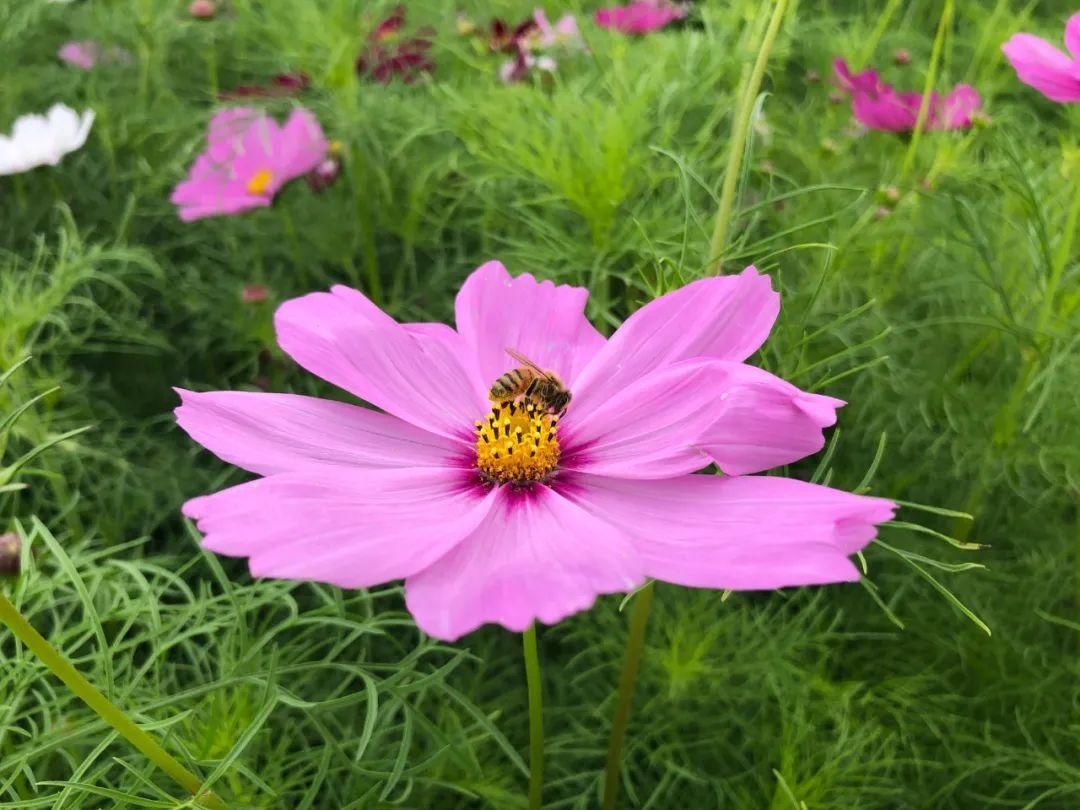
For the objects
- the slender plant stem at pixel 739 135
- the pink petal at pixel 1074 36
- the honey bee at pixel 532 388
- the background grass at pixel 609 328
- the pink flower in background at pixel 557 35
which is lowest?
the background grass at pixel 609 328

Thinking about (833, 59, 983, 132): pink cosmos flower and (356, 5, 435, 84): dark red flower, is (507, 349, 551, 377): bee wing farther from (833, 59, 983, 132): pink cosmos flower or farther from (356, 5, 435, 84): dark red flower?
(356, 5, 435, 84): dark red flower

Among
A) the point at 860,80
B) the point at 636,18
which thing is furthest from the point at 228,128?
the point at 860,80

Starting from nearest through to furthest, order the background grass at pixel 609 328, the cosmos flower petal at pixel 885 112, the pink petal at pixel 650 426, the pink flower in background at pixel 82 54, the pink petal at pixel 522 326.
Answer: the pink petal at pixel 650 426 → the pink petal at pixel 522 326 → the background grass at pixel 609 328 → the cosmos flower petal at pixel 885 112 → the pink flower in background at pixel 82 54

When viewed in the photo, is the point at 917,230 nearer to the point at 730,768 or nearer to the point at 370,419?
the point at 730,768

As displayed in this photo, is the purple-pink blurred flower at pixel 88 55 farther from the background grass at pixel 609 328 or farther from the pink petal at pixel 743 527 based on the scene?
the pink petal at pixel 743 527

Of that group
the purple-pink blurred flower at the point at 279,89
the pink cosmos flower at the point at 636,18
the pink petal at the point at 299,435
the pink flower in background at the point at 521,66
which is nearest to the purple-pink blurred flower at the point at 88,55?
the purple-pink blurred flower at the point at 279,89

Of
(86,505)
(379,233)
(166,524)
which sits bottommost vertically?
(166,524)

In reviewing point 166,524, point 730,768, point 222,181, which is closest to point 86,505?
point 166,524
